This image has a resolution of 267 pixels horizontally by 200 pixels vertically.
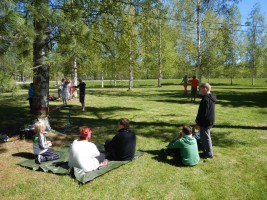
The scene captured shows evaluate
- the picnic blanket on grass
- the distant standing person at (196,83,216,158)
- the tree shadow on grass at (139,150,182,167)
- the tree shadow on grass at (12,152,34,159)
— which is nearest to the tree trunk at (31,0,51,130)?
the tree shadow on grass at (12,152,34,159)

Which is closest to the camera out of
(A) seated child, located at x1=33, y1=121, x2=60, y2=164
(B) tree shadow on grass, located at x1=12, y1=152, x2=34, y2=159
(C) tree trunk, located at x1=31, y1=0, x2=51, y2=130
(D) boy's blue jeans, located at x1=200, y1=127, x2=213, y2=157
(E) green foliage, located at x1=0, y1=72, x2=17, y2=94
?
(E) green foliage, located at x1=0, y1=72, x2=17, y2=94

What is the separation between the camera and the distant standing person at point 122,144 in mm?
6219

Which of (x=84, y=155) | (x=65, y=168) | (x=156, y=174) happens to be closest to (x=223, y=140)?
(x=156, y=174)

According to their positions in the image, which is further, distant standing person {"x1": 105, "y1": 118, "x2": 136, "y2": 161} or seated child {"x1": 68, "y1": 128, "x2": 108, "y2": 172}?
distant standing person {"x1": 105, "y1": 118, "x2": 136, "y2": 161}

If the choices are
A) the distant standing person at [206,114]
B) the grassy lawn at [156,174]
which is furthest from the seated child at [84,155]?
the distant standing person at [206,114]

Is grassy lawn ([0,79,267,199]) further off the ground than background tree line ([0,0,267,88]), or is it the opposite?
background tree line ([0,0,267,88])

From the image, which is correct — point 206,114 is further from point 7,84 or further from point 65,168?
point 7,84

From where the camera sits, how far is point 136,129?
9.79 m

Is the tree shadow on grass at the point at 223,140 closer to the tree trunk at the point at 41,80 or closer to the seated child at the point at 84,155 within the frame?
the seated child at the point at 84,155

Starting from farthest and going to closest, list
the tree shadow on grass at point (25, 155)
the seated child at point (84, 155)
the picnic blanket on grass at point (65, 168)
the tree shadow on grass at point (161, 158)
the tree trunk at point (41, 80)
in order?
the tree trunk at point (41, 80)
the tree shadow on grass at point (25, 155)
the tree shadow on grass at point (161, 158)
the seated child at point (84, 155)
the picnic blanket on grass at point (65, 168)

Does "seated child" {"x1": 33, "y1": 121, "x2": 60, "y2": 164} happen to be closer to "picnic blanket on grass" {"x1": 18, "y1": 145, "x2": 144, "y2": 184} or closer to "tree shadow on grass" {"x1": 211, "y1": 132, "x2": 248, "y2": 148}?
"picnic blanket on grass" {"x1": 18, "y1": 145, "x2": 144, "y2": 184}

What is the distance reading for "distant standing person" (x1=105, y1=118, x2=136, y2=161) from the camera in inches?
245

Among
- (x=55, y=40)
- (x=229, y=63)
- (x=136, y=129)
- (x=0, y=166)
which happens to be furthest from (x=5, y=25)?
(x=229, y=63)

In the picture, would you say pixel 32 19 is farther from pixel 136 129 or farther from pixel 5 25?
pixel 136 129
